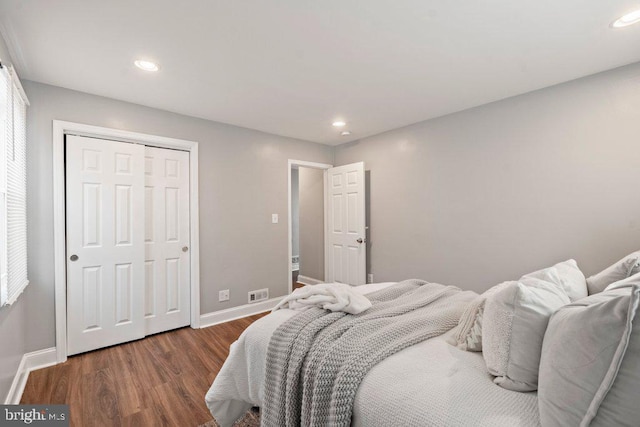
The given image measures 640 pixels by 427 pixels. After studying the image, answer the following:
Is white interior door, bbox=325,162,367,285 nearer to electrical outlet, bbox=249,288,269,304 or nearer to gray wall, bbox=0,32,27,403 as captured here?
electrical outlet, bbox=249,288,269,304

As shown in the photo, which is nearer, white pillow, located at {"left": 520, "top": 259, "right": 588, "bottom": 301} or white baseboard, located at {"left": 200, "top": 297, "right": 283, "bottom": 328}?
white pillow, located at {"left": 520, "top": 259, "right": 588, "bottom": 301}

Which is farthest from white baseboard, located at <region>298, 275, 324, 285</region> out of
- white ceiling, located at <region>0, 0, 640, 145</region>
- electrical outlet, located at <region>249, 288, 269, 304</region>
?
white ceiling, located at <region>0, 0, 640, 145</region>

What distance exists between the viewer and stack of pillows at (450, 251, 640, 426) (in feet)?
2.30

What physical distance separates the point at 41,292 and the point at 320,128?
3213mm

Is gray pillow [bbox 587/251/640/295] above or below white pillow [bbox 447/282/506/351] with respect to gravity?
above

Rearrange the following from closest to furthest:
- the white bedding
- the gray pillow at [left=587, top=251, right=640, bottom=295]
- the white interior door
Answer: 1. the white bedding
2. the gray pillow at [left=587, top=251, right=640, bottom=295]
3. the white interior door

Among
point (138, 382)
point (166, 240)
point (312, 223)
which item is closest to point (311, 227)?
point (312, 223)

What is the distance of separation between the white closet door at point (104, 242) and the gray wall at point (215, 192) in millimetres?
162

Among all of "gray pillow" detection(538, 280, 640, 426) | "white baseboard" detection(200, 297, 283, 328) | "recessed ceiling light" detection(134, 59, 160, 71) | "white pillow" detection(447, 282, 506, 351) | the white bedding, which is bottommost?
"white baseboard" detection(200, 297, 283, 328)

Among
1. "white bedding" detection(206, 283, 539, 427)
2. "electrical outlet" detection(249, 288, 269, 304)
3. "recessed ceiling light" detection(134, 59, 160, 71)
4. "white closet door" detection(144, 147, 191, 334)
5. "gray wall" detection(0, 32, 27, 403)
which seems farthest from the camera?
"electrical outlet" detection(249, 288, 269, 304)

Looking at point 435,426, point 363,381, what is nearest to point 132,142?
point 363,381

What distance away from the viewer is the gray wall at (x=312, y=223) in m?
5.07

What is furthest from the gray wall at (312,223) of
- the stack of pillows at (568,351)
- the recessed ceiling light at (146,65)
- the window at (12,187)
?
the stack of pillows at (568,351)

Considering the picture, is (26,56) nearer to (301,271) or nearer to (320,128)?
(320,128)
